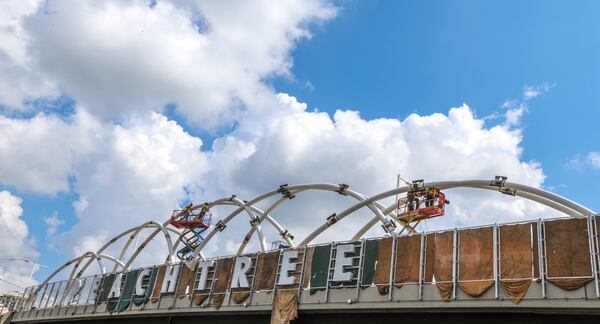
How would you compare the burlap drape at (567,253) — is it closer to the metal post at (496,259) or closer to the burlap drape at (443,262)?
the metal post at (496,259)

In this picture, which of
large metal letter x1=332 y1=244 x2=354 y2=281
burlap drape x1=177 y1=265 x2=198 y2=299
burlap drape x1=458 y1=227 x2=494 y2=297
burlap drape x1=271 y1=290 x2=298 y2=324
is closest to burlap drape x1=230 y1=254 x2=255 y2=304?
burlap drape x1=271 y1=290 x2=298 y2=324

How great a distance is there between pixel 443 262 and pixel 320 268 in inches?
311

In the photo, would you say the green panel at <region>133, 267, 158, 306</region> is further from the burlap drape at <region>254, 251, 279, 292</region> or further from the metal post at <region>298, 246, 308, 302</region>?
the metal post at <region>298, 246, 308, 302</region>

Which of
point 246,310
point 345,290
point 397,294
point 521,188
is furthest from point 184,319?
point 521,188

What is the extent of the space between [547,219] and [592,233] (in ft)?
6.35

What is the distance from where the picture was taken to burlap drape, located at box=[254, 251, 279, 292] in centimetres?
3241

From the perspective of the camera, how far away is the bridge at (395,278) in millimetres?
21547

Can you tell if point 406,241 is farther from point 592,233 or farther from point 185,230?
point 185,230

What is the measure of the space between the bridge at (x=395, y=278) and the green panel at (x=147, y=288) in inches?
3.8

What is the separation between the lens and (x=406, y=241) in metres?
27.0

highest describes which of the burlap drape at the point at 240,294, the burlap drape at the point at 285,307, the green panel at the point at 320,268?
the green panel at the point at 320,268

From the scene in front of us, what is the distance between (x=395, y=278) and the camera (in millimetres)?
26125

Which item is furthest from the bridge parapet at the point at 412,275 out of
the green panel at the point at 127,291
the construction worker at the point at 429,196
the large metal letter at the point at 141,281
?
the construction worker at the point at 429,196

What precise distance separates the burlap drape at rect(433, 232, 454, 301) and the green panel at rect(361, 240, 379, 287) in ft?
12.2
